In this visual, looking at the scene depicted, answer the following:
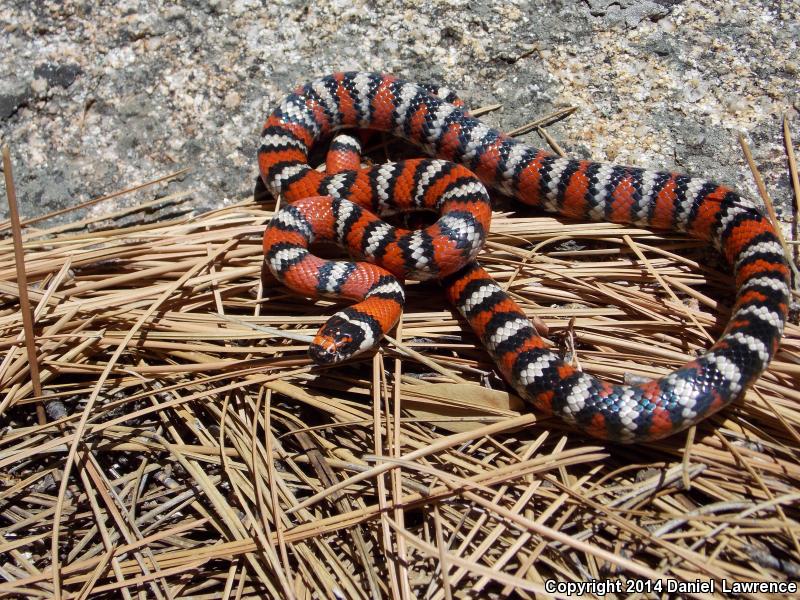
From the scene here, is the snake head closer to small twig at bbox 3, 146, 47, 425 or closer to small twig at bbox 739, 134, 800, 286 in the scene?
small twig at bbox 3, 146, 47, 425

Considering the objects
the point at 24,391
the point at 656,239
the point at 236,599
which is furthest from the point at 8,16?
the point at 656,239

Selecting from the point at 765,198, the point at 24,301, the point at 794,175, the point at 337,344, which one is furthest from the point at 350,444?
the point at 794,175

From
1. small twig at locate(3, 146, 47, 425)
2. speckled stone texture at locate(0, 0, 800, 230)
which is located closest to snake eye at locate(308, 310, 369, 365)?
small twig at locate(3, 146, 47, 425)

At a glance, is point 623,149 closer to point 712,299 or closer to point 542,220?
point 542,220

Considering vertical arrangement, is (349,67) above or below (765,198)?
above

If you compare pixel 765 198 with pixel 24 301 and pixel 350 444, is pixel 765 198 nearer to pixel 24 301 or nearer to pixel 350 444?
pixel 350 444

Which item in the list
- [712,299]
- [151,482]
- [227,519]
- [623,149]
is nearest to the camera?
[227,519]

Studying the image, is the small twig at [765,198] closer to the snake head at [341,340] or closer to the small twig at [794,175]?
the small twig at [794,175]
